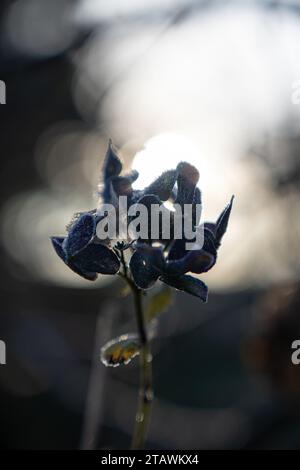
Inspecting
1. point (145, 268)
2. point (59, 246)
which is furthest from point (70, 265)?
point (145, 268)

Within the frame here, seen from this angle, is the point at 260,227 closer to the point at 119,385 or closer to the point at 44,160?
the point at 119,385

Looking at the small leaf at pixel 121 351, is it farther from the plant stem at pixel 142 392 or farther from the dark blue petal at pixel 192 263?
the dark blue petal at pixel 192 263

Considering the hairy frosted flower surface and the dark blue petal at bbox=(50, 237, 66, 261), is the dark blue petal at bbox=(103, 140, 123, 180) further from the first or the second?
the dark blue petal at bbox=(50, 237, 66, 261)

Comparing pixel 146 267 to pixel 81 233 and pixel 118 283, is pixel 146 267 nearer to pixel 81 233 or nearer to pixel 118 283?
pixel 81 233

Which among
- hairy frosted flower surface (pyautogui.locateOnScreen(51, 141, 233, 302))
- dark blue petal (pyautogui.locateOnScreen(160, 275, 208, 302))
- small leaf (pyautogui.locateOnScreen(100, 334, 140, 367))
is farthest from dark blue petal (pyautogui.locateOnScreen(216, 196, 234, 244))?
small leaf (pyautogui.locateOnScreen(100, 334, 140, 367))

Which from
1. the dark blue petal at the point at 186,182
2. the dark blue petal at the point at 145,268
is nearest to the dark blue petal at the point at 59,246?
the dark blue petal at the point at 145,268

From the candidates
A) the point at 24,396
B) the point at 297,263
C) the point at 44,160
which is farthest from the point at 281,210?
the point at 44,160
